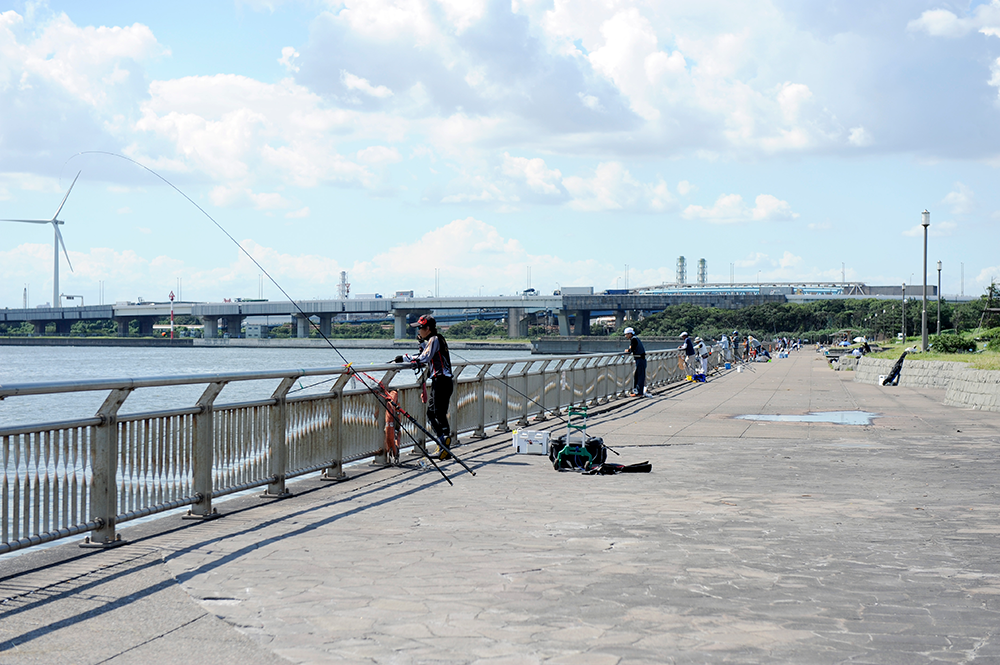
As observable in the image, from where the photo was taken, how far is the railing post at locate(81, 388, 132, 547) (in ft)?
23.0

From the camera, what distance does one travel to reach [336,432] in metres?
10.7

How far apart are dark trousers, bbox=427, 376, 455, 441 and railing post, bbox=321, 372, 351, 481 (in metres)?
2.02

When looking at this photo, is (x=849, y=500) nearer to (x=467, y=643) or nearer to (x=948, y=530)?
(x=948, y=530)

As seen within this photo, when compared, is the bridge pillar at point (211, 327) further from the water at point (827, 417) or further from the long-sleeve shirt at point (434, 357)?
the long-sleeve shirt at point (434, 357)

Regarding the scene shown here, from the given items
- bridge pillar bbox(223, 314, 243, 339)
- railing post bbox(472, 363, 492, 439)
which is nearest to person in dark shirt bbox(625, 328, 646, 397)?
railing post bbox(472, 363, 492, 439)

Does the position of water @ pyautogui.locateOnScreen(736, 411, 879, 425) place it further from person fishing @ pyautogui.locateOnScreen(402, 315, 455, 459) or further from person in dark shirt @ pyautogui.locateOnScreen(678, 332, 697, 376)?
person in dark shirt @ pyautogui.locateOnScreen(678, 332, 697, 376)

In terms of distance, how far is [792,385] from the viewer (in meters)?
34.8

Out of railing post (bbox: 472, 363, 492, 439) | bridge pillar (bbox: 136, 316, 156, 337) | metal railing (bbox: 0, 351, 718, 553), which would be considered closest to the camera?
metal railing (bbox: 0, 351, 718, 553)

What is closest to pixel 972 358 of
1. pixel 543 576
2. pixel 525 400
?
pixel 525 400

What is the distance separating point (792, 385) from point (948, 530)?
27.5 metres

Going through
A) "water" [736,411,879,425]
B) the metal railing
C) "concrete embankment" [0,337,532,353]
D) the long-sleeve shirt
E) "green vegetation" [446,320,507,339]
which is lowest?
"concrete embankment" [0,337,532,353]

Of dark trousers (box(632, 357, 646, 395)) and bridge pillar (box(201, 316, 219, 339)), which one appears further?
bridge pillar (box(201, 316, 219, 339))

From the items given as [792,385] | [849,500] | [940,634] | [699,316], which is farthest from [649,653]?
[699,316]

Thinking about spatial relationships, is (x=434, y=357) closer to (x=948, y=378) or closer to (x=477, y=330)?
(x=948, y=378)
